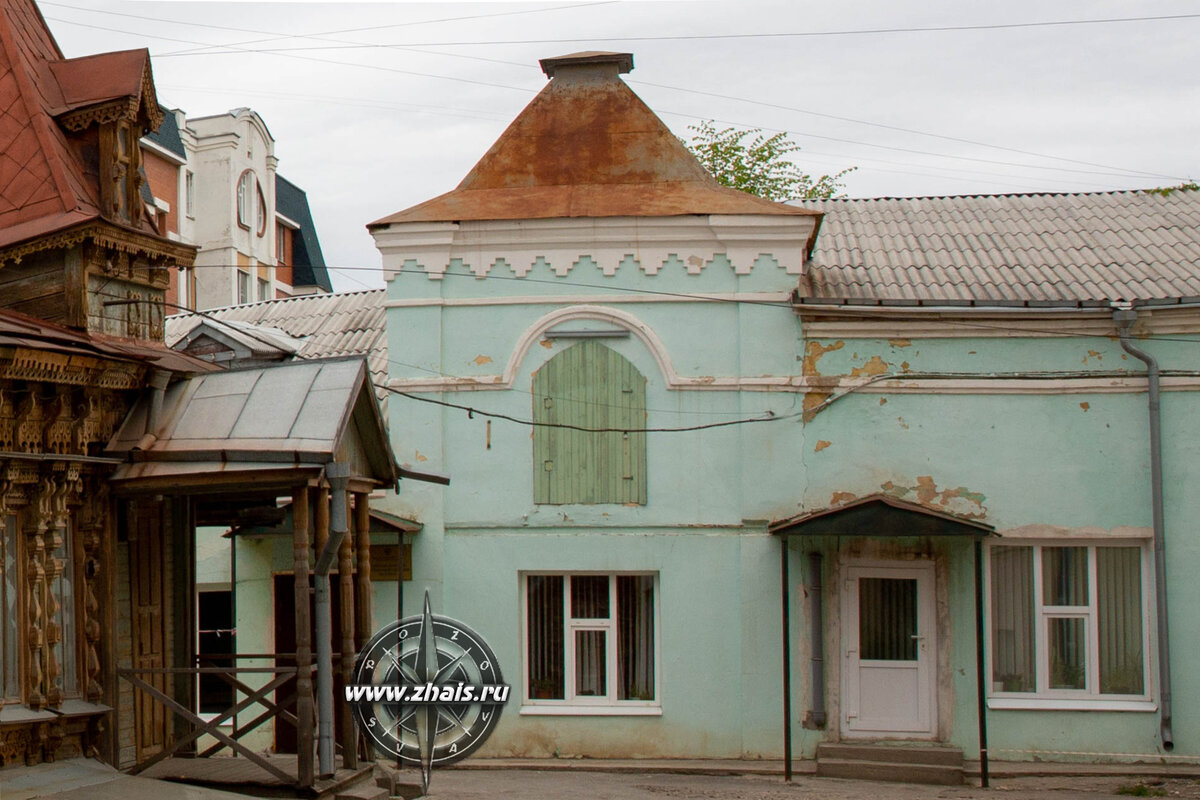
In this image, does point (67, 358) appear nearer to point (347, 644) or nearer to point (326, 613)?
point (326, 613)

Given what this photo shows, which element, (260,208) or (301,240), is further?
(301,240)

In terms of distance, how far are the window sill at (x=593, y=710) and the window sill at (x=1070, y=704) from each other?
3410 mm

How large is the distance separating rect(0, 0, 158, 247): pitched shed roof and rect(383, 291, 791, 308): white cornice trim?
4.35m

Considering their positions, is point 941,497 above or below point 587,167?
below

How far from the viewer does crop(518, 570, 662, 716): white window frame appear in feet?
47.2

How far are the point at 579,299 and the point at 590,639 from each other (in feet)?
11.6

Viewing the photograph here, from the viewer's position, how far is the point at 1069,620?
567 inches

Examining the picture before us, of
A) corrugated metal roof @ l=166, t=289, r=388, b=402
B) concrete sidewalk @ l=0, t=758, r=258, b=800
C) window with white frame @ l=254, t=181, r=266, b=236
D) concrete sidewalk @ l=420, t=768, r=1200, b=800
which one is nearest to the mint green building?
concrete sidewalk @ l=420, t=768, r=1200, b=800

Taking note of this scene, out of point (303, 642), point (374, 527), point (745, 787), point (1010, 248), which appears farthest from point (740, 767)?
point (1010, 248)

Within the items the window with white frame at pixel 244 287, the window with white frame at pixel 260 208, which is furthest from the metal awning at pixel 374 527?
the window with white frame at pixel 260 208

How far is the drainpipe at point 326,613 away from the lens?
899 centimetres

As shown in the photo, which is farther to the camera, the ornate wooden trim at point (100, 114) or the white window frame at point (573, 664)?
the white window frame at point (573, 664)

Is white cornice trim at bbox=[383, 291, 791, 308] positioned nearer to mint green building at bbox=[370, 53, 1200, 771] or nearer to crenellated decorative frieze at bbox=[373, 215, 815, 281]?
mint green building at bbox=[370, 53, 1200, 771]

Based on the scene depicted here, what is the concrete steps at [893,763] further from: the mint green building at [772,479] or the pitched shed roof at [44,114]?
the pitched shed roof at [44,114]
